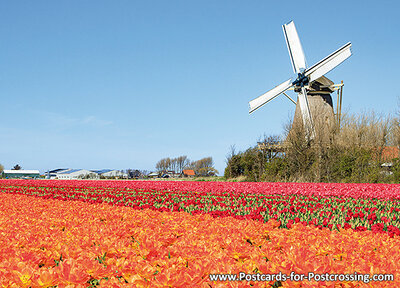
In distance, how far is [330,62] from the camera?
88.7 feet

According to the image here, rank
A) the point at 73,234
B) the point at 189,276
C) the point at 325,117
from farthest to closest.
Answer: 1. the point at 325,117
2. the point at 73,234
3. the point at 189,276

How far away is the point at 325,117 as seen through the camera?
2709 centimetres

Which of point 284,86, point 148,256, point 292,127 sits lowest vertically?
point 148,256

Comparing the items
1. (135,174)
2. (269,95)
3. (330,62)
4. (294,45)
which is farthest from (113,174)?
(330,62)

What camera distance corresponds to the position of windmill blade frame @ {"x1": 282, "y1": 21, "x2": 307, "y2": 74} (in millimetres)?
28859

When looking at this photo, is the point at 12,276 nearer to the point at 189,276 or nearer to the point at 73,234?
the point at 189,276

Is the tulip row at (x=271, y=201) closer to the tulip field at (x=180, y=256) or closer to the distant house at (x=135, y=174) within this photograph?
the tulip field at (x=180, y=256)

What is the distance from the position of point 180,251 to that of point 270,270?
2.60 ft

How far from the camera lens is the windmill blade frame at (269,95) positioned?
2873 cm

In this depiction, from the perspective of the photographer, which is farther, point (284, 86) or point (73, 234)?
point (284, 86)

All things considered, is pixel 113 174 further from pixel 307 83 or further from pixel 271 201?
pixel 271 201

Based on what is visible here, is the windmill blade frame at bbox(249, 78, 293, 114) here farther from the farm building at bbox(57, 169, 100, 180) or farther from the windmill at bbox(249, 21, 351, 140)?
the farm building at bbox(57, 169, 100, 180)

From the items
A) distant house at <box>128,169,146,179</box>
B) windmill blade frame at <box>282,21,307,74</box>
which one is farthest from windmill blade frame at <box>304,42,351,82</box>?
distant house at <box>128,169,146,179</box>

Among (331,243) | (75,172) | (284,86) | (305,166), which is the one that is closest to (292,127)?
(305,166)
